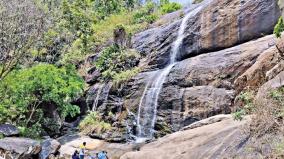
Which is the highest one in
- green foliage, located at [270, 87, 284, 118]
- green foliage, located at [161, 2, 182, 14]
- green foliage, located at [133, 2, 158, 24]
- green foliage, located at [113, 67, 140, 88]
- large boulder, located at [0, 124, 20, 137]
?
green foliage, located at [161, 2, 182, 14]

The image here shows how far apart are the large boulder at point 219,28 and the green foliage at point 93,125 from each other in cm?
480

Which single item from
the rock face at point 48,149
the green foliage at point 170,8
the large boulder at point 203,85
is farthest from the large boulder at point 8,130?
the green foliage at point 170,8

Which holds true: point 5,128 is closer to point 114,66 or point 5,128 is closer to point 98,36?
point 114,66

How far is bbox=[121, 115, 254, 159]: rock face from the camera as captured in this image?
9769 millimetres

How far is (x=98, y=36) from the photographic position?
125 feet

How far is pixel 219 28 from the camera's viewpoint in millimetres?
23734

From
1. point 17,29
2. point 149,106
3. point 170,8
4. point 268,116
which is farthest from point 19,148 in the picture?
point 170,8

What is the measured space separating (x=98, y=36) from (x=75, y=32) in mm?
2362

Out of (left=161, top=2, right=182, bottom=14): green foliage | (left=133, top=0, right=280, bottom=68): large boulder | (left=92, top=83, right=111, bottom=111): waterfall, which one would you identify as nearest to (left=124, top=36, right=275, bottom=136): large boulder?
(left=133, top=0, right=280, bottom=68): large boulder

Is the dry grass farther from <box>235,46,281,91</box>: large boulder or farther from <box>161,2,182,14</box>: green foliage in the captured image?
<box>161,2,182,14</box>: green foliage

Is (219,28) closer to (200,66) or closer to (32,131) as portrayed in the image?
(200,66)

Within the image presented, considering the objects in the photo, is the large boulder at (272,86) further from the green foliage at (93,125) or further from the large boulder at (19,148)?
the green foliage at (93,125)

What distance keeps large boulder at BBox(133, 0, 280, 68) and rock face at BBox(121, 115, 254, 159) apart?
953 cm

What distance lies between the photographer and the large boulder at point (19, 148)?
18438 millimetres
